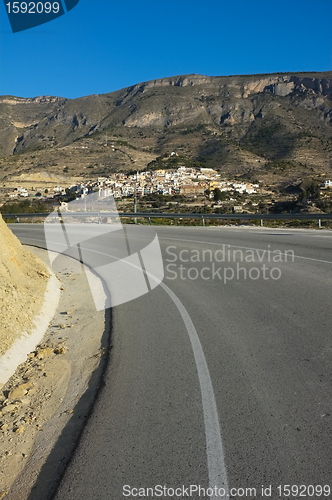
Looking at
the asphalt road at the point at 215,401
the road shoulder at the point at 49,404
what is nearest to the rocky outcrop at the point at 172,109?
the asphalt road at the point at 215,401

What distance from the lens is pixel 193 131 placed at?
14288 cm

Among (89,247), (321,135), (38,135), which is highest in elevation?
(38,135)

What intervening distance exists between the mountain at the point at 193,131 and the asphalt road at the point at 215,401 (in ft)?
284

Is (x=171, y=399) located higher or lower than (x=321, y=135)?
lower

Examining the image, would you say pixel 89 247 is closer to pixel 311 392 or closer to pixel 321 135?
pixel 311 392

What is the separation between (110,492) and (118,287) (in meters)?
6.91

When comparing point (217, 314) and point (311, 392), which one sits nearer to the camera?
point (311, 392)

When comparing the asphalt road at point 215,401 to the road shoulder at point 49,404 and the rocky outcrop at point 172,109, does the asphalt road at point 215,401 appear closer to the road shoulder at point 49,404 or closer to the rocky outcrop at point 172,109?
the road shoulder at point 49,404

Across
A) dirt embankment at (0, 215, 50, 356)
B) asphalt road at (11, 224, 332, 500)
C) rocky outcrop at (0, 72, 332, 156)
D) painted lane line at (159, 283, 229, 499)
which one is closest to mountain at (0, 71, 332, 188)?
rocky outcrop at (0, 72, 332, 156)

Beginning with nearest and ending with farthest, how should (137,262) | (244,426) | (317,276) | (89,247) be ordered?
(244,426) → (317,276) → (137,262) → (89,247)

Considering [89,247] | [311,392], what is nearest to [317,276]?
[311,392]

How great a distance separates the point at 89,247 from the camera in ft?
59.6

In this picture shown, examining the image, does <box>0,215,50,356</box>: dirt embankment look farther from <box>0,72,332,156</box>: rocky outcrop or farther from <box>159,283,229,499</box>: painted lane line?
<box>0,72,332,156</box>: rocky outcrop

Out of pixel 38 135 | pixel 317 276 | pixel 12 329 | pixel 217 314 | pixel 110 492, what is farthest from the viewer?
pixel 38 135
